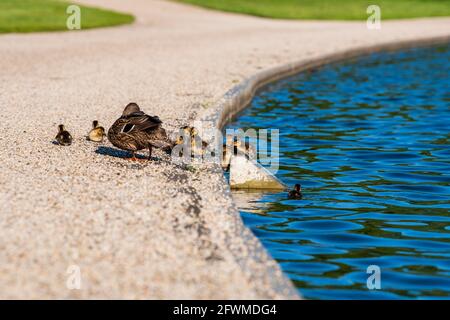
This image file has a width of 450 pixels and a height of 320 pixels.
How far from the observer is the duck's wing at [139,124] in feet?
36.6

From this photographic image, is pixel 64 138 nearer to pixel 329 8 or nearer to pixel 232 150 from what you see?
pixel 232 150

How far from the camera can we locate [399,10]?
133ft

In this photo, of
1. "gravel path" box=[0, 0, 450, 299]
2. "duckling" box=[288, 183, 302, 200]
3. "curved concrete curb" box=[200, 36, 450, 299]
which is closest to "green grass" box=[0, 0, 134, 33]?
"gravel path" box=[0, 0, 450, 299]

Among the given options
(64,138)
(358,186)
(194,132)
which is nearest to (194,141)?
(194,132)

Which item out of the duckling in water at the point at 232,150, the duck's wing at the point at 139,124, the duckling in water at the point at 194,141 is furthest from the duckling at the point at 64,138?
the duckling in water at the point at 232,150

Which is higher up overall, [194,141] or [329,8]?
[329,8]

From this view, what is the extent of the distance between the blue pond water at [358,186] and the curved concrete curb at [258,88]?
1.06 ft

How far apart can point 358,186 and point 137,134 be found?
2910mm

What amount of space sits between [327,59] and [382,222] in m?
16.3

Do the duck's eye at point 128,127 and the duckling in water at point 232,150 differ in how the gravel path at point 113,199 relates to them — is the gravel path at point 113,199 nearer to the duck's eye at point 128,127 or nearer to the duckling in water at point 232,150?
the duck's eye at point 128,127

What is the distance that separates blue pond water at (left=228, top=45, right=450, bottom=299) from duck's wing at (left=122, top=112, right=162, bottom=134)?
1442 millimetres

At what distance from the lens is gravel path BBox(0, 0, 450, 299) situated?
6508 mm

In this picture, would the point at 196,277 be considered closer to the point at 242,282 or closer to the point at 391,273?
the point at 242,282

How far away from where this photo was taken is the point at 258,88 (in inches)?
808
